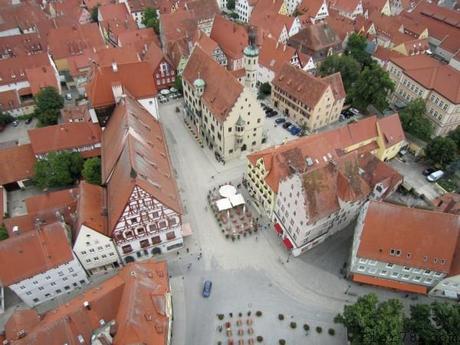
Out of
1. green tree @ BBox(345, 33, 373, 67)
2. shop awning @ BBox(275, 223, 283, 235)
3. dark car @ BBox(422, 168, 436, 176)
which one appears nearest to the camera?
shop awning @ BBox(275, 223, 283, 235)

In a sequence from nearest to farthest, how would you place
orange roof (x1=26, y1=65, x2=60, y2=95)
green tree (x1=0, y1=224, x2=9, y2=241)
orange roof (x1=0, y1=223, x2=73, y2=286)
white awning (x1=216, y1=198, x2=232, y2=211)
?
orange roof (x1=0, y1=223, x2=73, y2=286) → green tree (x1=0, y1=224, x2=9, y2=241) → white awning (x1=216, y1=198, x2=232, y2=211) → orange roof (x1=26, y1=65, x2=60, y2=95)

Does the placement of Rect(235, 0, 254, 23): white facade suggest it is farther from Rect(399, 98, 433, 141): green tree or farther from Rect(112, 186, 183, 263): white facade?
Rect(112, 186, 183, 263): white facade

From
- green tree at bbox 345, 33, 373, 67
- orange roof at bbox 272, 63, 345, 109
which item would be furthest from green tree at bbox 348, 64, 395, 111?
green tree at bbox 345, 33, 373, 67

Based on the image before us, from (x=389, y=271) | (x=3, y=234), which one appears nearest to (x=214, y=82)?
(x=3, y=234)

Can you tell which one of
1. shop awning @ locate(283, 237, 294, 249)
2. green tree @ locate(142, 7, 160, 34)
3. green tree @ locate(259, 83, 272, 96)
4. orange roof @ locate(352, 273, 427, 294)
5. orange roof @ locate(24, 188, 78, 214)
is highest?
green tree @ locate(142, 7, 160, 34)

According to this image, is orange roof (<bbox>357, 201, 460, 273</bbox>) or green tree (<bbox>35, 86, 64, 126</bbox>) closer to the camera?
orange roof (<bbox>357, 201, 460, 273</bbox>)

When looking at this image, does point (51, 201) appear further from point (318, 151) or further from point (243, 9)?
point (243, 9)

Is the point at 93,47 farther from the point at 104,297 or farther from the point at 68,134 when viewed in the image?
the point at 104,297

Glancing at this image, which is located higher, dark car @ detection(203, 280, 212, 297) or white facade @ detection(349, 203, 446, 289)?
white facade @ detection(349, 203, 446, 289)

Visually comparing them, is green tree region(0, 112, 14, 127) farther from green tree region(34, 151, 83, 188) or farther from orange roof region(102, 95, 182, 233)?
orange roof region(102, 95, 182, 233)
